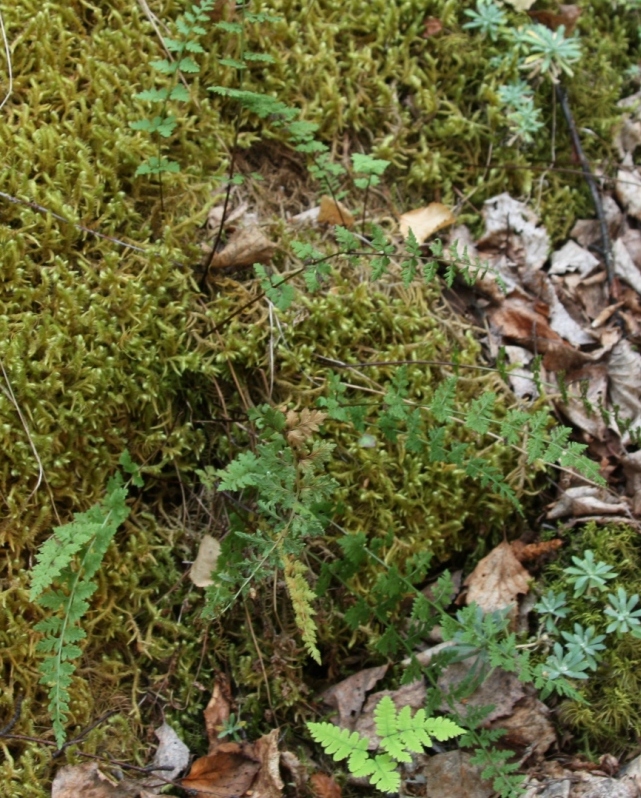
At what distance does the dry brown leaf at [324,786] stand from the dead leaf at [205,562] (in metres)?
0.81

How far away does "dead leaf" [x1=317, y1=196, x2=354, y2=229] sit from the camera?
342 centimetres

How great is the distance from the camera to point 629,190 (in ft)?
12.9

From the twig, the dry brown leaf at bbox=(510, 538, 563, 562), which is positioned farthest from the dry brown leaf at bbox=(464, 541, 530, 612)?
the twig

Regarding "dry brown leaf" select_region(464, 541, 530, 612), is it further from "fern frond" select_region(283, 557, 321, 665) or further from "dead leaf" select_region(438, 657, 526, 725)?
"fern frond" select_region(283, 557, 321, 665)

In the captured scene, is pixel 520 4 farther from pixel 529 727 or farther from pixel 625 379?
pixel 529 727

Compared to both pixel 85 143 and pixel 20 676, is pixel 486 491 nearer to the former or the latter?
pixel 20 676

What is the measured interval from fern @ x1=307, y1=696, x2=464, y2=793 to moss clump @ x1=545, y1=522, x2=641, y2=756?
816 millimetres

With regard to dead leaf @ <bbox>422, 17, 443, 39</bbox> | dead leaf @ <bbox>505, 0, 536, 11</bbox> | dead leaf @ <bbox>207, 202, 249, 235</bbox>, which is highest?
dead leaf @ <bbox>505, 0, 536, 11</bbox>

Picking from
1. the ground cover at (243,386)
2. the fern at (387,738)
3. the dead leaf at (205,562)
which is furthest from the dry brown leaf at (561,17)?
the fern at (387,738)

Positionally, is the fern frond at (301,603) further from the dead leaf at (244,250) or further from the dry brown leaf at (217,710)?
the dead leaf at (244,250)

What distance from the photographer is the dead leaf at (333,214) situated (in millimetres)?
3420

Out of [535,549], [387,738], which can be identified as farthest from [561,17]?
[387,738]

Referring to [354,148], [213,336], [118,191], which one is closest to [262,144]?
[354,148]

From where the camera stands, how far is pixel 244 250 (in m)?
3.25
